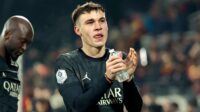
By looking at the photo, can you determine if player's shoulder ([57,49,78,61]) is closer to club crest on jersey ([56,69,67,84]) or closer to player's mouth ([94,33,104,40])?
club crest on jersey ([56,69,67,84])

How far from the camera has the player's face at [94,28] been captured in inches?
156

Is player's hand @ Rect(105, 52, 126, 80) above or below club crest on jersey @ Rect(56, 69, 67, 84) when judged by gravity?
above

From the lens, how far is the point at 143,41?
11.4 metres

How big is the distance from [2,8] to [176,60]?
128 inches

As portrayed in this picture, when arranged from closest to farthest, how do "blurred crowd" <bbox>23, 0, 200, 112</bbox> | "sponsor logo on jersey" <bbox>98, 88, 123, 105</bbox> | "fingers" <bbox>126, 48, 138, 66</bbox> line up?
"fingers" <bbox>126, 48, 138, 66</bbox>, "sponsor logo on jersey" <bbox>98, 88, 123, 105</bbox>, "blurred crowd" <bbox>23, 0, 200, 112</bbox>

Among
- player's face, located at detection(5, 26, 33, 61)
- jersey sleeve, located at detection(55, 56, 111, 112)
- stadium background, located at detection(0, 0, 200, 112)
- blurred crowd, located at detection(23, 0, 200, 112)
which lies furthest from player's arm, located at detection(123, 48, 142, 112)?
stadium background, located at detection(0, 0, 200, 112)

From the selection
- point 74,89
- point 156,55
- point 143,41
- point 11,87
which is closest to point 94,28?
point 74,89

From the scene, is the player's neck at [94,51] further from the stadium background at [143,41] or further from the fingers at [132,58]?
the stadium background at [143,41]

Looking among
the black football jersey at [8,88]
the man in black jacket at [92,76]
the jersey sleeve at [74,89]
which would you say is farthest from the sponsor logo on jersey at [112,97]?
the black football jersey at [8,88]

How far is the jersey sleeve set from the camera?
3.64 m

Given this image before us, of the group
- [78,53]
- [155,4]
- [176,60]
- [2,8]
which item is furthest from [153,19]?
[78,53]

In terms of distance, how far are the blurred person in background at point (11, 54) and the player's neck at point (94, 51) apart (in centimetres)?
44

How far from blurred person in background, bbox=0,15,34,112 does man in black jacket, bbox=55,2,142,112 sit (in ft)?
1.10

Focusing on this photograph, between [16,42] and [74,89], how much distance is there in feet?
2.09
